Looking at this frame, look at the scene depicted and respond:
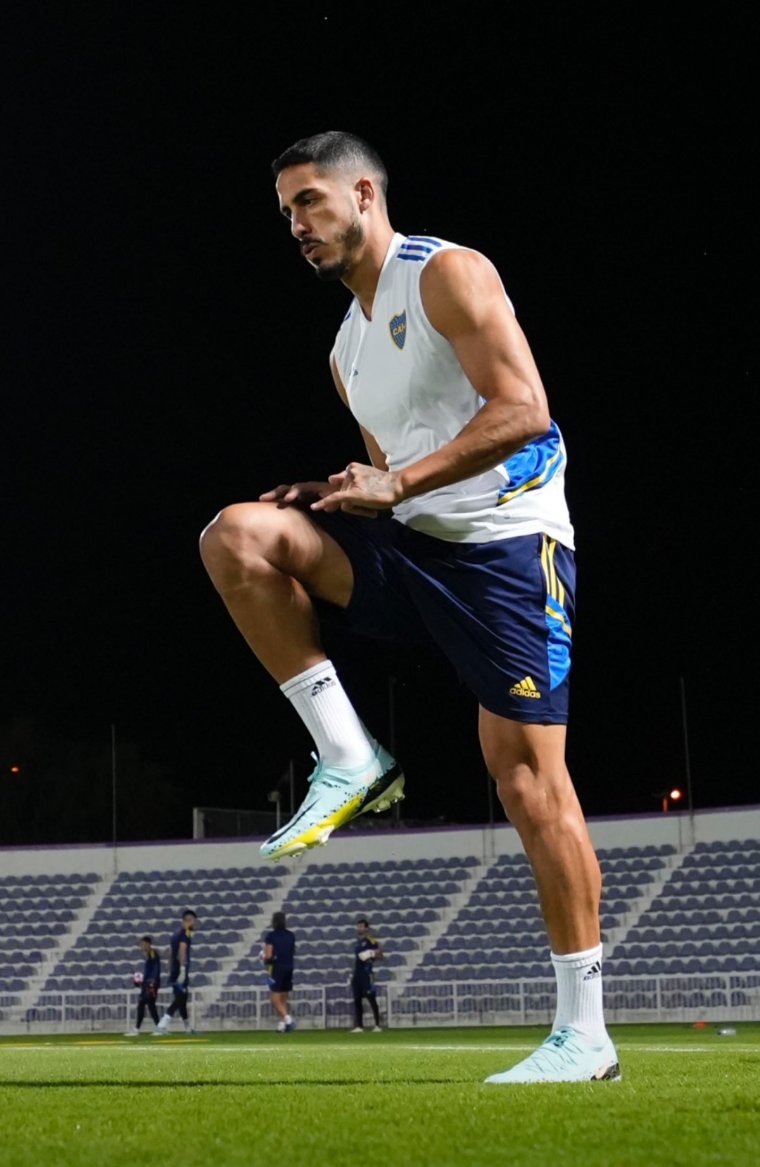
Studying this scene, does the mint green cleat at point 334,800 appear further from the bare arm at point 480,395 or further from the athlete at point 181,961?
the athlete at point 181,961

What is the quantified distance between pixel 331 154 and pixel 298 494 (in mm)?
940

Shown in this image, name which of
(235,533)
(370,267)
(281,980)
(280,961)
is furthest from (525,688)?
(281,980)

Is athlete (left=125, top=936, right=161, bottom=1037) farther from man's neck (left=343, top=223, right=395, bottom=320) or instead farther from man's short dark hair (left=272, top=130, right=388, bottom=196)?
man's short dark hair (left=272, top=130, right=388, bottom=196)

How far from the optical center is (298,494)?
425 cm

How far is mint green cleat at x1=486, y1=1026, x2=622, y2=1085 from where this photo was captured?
381 centimetres

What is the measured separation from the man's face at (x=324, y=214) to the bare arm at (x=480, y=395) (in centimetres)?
38

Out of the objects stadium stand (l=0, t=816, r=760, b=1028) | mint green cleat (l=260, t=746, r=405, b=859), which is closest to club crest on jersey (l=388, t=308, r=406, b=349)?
mint green cleat (l=260, t=746, r=405, b=859)

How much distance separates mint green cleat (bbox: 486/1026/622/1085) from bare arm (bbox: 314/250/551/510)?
1457 millimetres

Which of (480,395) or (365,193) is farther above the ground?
(365,193)

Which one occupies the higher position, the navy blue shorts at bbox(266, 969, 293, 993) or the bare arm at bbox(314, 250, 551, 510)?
the bare arm at bbox(314, 250, 551, 510)

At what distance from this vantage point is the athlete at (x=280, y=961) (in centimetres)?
1783

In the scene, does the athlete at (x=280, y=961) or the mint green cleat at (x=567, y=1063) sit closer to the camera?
the mint green cleat at (x=567, y=1063)

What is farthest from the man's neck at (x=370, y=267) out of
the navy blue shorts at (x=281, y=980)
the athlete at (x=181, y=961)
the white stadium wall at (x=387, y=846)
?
the white stadium wall at (x=387, y=846)

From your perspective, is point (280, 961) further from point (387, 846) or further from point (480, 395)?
point (480, 395)
